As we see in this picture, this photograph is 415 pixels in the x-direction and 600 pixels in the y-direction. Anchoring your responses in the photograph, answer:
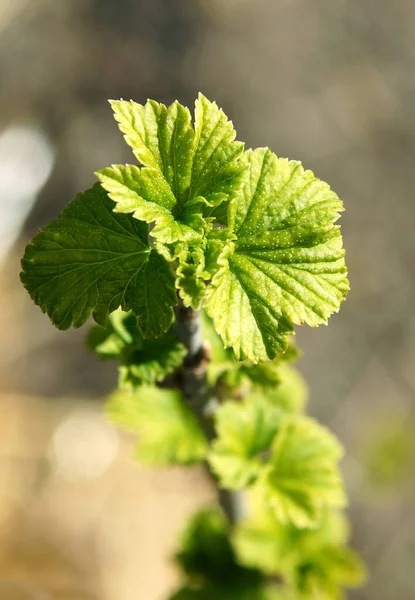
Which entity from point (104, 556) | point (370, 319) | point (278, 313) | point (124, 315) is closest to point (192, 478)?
point (104, 556)

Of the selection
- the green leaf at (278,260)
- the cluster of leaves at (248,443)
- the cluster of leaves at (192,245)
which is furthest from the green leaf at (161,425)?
the green leaf at (278,260)

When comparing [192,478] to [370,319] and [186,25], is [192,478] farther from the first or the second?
[186,25]

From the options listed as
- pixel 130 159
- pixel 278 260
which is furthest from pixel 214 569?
pixel 130 159

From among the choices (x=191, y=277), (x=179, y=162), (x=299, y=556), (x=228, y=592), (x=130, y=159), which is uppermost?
(x=130, y=159)

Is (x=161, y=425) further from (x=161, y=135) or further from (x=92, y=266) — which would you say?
(x=161, y=135)

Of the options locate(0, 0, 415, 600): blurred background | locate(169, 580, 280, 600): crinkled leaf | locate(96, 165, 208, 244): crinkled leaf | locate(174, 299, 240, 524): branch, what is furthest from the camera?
locate(0, 0, 415, 600): blurred background

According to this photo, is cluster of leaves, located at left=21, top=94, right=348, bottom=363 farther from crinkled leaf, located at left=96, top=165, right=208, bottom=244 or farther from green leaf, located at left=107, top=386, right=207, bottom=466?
green leaf, located at left=107, top=386, right=207, bottom=466

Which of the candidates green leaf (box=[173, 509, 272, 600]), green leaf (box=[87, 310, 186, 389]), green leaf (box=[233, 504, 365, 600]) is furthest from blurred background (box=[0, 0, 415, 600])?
green leaf (box=[87, 310, 186, 389])

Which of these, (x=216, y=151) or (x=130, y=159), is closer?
(x=216, y=151)
